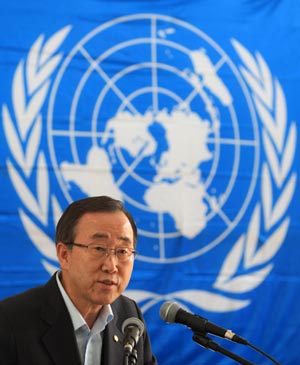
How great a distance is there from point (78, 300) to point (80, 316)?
4cm

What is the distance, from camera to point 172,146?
3232mm

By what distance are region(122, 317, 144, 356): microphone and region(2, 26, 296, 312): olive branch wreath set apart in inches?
60.5

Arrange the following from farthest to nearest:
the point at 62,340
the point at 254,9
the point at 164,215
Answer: the point at 254,9
the point at 164,215
the point at 62,340

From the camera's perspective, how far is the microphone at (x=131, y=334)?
141 cm

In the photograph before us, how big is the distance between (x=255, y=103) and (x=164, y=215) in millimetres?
794

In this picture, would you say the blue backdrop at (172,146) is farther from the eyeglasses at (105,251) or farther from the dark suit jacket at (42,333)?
the eyeglasses at (105,251)

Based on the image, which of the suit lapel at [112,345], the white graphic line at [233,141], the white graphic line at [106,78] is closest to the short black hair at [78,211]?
the suit lapel at [112,345]

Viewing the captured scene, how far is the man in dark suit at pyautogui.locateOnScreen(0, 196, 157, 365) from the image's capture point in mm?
1639

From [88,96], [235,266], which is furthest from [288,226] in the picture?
[88,96]

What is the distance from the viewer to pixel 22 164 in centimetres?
297

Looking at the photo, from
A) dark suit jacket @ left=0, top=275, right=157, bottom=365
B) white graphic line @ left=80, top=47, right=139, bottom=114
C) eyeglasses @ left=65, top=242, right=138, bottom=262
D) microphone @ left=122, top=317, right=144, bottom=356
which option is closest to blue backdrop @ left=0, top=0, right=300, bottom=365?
white graphic line @ left=80, top=47, right=139, bottom=114

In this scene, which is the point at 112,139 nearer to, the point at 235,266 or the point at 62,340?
the point at 235,266

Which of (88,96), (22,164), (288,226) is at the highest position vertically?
(88,96)

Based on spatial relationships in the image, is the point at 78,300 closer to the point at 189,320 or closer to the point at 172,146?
the point at 189,320
